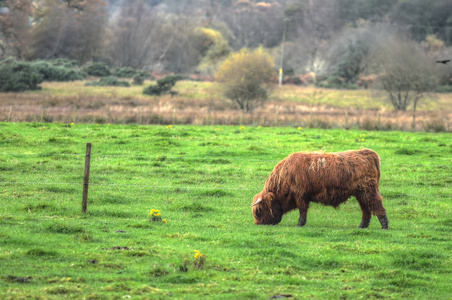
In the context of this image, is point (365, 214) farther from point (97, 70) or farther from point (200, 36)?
point (200, 36)

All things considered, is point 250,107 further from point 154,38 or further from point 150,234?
point 154,38

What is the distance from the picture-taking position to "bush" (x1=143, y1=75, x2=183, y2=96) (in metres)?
59.8

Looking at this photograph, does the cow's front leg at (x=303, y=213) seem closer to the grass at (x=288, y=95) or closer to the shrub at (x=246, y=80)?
the shrub at (x=246, y=80)

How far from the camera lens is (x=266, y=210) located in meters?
13.2

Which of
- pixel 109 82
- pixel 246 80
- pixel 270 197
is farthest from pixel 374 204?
pixel 109 82

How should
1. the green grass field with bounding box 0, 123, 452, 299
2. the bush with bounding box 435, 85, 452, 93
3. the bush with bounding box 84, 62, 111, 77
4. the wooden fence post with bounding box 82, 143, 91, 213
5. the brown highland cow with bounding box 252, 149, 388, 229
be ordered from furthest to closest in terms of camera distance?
the bush with bounding box 84, 62, 111, 77, the bush with bounding box 435, 85, 452, 93, the wooden fence post with bounding box 82, 143, 91, 213, the brown highland cow with bounding box 252, 149, 388, 229, the green grass field with bounding box 0, 123, 452, 299

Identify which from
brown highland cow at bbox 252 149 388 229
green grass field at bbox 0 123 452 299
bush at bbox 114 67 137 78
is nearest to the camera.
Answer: green grass field at bbox 0 123 452 299

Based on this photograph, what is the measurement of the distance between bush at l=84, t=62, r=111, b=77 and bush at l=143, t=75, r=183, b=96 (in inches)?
574

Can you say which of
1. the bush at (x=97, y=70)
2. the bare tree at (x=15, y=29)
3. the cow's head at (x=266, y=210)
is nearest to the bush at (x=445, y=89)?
the bush at (x=97, y=70)

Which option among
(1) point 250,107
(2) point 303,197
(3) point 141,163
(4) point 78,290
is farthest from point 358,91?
(4) point 78,290

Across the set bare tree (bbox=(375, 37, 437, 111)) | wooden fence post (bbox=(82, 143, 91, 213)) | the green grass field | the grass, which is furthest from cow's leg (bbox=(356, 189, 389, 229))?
bare tree (bbox=(375, 37, 437, 111))

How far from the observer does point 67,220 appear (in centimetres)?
1262

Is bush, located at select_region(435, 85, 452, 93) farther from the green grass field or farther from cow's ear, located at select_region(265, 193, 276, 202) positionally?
cow's ear, located at select_region(265, 193, 276, 202)

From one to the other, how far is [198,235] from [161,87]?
5034 cm
